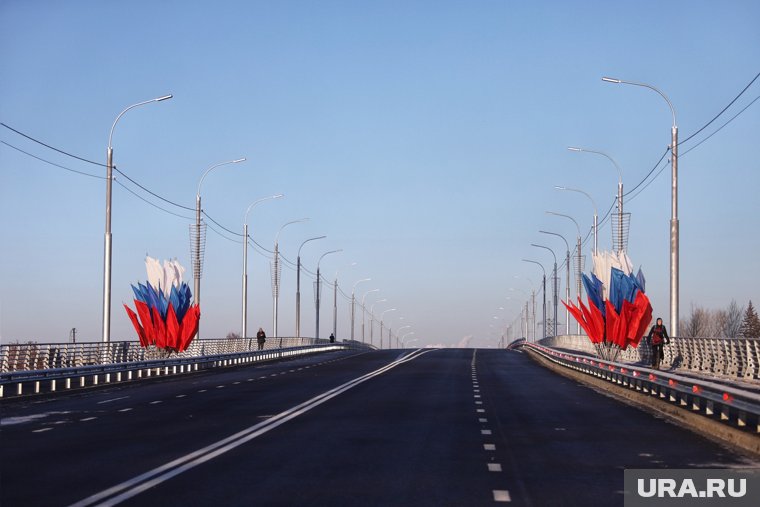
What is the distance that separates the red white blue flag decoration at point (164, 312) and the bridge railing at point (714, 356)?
783 inches

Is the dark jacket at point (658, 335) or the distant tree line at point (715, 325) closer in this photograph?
the dark jacket at point (658, 335)

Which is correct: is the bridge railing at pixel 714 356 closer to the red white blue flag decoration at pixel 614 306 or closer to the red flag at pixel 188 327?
the red white blue flag decoration at pixel 614 306

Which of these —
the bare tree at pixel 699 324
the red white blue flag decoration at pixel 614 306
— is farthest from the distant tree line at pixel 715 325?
the red white blue flag decoration at pixel 614 306

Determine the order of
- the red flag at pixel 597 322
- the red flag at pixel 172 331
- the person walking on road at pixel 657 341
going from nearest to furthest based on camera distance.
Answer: the person walking on road at pixel 657 341
the red flag at pixel 597 322
the red flag at pixel 172 331

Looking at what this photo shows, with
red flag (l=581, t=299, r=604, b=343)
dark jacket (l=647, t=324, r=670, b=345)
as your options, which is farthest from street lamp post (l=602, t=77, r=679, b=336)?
red flag (l=581, t=299, r=604, b=343)

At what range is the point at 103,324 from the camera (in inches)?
1539

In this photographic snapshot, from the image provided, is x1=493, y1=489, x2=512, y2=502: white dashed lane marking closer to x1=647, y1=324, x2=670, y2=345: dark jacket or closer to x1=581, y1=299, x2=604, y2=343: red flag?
x1=647, y1=324, x2=670, y2=345: dark jacket

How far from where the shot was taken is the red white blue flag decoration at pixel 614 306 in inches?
1773

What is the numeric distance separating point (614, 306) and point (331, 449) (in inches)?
1253

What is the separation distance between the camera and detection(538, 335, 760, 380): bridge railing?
95.8 ft

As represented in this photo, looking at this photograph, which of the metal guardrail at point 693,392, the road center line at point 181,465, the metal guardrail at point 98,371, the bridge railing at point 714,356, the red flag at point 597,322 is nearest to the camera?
the road center line at point 181,465

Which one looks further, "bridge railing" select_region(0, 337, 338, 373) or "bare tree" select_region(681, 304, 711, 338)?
"bare tree" select_region(681, 304, 711, 338)

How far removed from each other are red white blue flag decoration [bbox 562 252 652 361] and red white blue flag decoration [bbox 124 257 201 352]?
17652mm

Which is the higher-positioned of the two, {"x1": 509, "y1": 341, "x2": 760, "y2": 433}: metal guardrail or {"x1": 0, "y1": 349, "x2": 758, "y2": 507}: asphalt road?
{"x1": 509, "y1": 341, "x2": 760, "y2": 433}: metal guardrail
